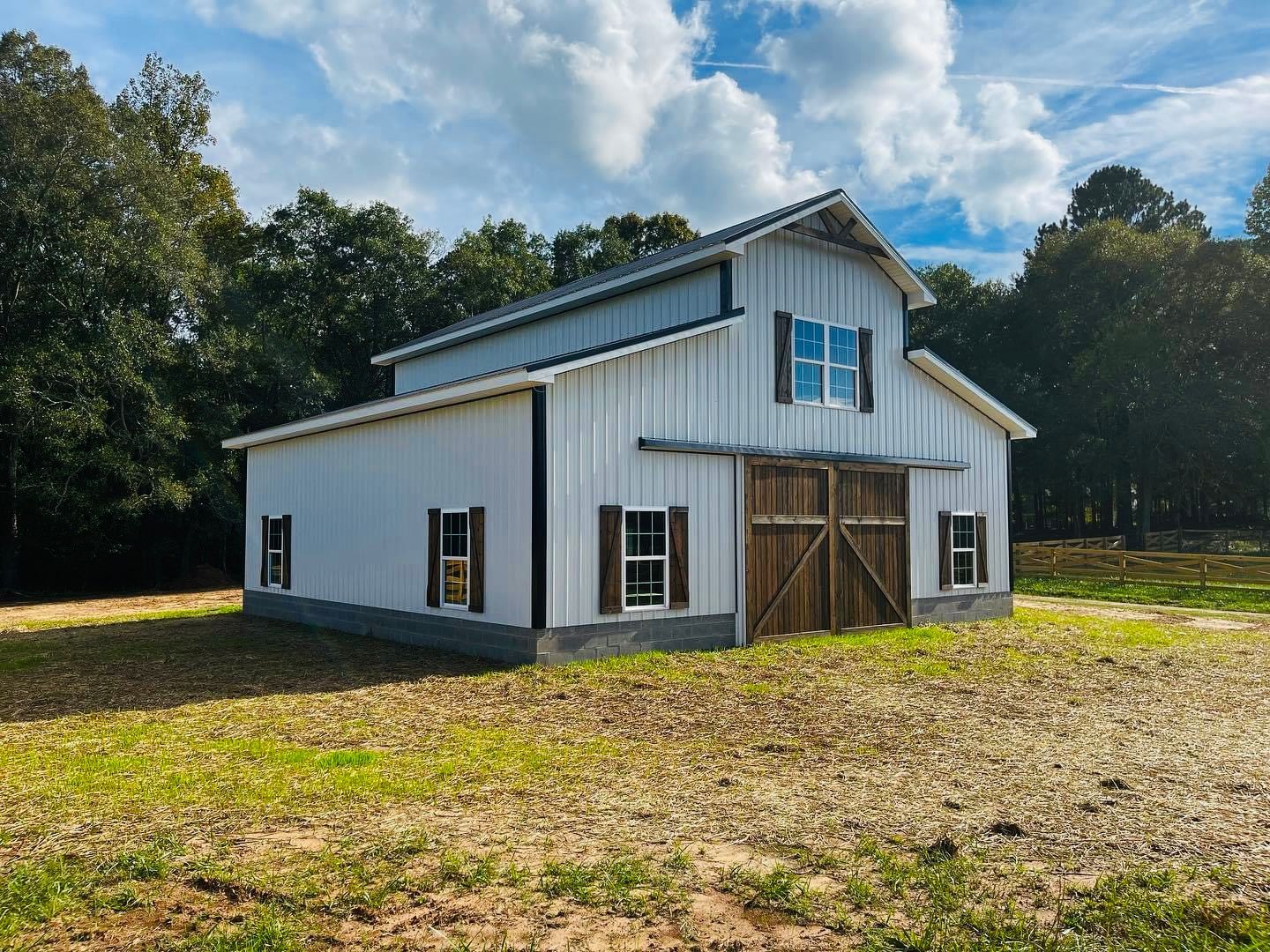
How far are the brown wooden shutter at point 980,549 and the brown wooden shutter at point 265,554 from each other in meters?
14.8

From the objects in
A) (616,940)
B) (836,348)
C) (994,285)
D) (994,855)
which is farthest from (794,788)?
(994,285)

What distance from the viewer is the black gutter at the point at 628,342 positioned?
38.8 ft

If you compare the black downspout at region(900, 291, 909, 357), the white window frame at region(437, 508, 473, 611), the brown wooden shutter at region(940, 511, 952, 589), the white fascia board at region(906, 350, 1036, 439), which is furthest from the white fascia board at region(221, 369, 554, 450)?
the brown wooden shutter at region(940, 511, 952, 589)

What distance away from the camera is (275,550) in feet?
61.0

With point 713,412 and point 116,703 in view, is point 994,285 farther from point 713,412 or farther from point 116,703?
point 116,703

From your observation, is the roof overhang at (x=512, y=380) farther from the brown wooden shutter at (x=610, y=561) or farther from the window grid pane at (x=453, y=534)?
the brown wooden shutter at (x=610, y=561)

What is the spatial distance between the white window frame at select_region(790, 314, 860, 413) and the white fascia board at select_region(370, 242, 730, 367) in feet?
6.97

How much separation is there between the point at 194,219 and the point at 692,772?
1206 inches

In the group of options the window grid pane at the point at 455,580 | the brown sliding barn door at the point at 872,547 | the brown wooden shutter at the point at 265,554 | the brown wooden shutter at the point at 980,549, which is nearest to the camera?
the window grid pane at the point at 455,580

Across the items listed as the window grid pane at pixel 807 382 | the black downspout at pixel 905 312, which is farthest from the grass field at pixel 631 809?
the black downspout at pixel 905 312

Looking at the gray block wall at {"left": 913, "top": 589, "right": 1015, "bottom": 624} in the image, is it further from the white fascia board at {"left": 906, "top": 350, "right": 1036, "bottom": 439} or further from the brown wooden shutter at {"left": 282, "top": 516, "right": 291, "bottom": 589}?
the brown wooden shutter at {"left": 282, "top": 516, "right": 291, "bottom": 589}

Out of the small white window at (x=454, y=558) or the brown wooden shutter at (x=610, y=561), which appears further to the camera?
the small white window at (x=454, y=558)

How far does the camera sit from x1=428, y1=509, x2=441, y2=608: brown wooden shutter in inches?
529

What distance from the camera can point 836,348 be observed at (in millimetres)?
15961
